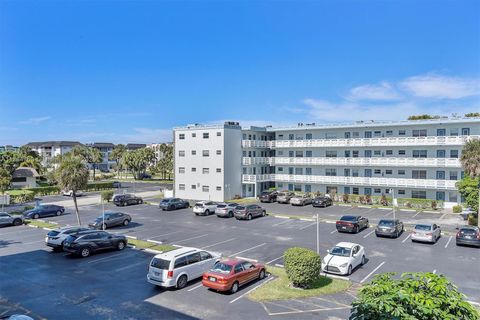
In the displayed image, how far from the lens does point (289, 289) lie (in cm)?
1755

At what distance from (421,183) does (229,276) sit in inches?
1471

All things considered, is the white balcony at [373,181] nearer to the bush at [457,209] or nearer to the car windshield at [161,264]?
the bush at [457,209]

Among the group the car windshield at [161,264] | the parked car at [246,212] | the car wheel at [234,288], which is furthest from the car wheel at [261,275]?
the parked car at [246,212]

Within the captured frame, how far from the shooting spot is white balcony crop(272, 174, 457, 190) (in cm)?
4456

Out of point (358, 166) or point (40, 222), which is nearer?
point (40, 222)

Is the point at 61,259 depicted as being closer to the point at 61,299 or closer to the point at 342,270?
the point at 61,299

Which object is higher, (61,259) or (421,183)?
(421,183)

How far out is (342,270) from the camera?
19.8 meters

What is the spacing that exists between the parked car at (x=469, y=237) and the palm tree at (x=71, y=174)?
31.1 meters

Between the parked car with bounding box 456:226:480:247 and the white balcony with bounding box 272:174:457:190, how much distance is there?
62.9ft

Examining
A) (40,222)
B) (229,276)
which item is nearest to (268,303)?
(229,276)

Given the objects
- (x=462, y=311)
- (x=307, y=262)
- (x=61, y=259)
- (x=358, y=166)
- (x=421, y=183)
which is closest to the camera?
(x=462, y=311)

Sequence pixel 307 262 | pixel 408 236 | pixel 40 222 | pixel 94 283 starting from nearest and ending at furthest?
1. pixel 307 262
2. pixel 94 283
3. pixel 408 236
4. pixel 40 222

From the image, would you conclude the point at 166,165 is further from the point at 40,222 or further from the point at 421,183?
the point at 421,183
